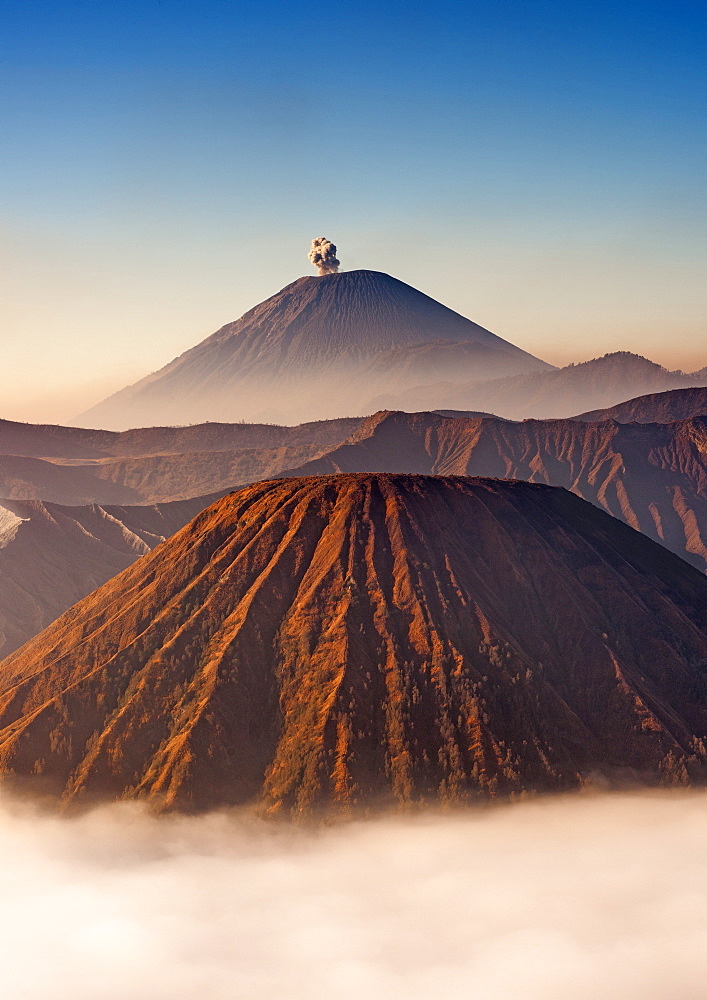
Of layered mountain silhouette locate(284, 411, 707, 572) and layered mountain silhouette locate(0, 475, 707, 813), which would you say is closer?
layered mountain silhouette locate(0, 475, 707, 813)

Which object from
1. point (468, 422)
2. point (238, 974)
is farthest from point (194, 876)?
point (468, 422)

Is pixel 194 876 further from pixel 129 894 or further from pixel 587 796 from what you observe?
pixel 587 796

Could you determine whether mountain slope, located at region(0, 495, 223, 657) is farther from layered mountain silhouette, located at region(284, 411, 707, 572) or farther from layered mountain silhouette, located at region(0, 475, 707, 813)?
layered mountain silhouette, located at region(0, 475, 707, 813)

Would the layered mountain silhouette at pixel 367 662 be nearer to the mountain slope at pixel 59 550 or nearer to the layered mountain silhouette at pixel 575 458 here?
the mountain slope at pixel 59 550

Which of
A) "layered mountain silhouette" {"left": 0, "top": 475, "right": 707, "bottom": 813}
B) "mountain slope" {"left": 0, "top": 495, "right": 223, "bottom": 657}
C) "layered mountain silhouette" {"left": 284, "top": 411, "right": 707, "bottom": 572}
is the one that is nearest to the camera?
"layered mountain silhouette" {"left": 0, "top": 475, "right": 707, "bottom": 813}

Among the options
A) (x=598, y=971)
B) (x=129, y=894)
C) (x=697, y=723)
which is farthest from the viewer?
(x=697, y=723)

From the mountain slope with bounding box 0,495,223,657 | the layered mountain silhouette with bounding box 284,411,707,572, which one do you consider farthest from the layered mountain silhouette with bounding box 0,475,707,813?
the layered mountain silhouette with bounding box 284,411,707,572

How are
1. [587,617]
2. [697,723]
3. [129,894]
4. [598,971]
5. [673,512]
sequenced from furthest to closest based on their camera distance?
[673,512] → [587,617] → [697,723] → [129,894] → [598,971]
